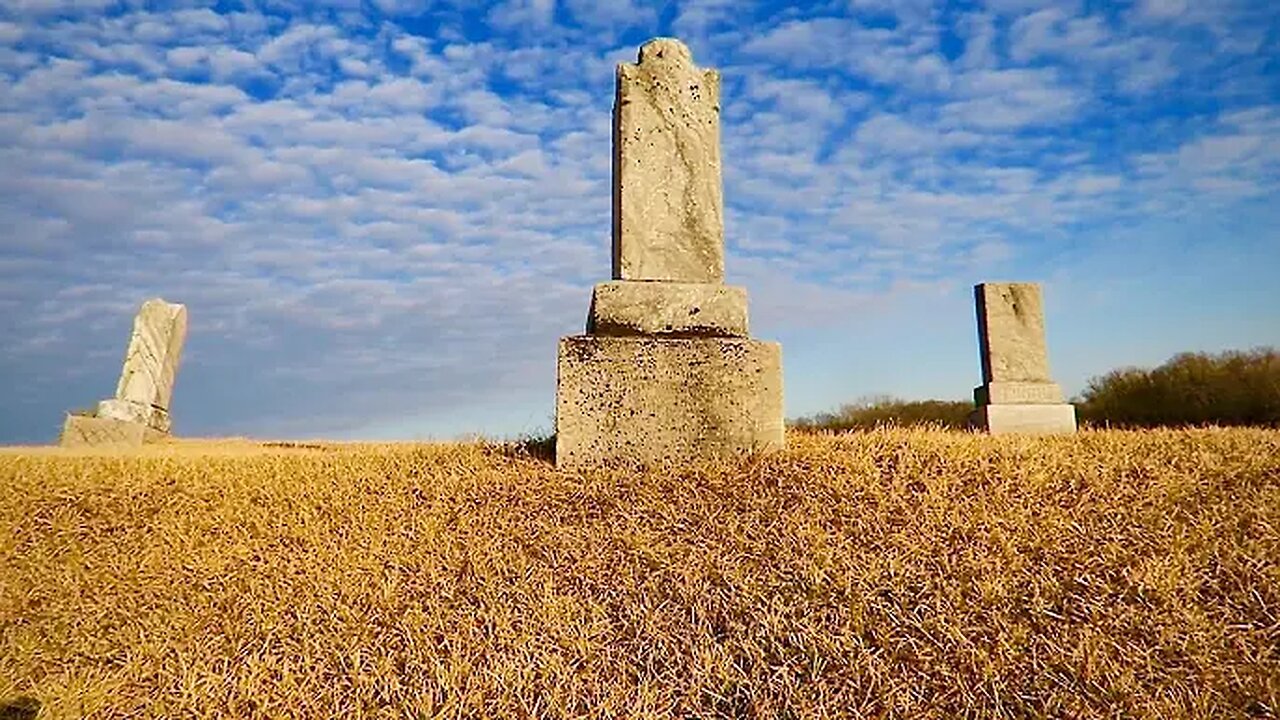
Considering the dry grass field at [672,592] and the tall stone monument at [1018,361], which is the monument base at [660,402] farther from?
the tall stone monument at [1018,361]

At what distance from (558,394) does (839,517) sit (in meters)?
2.02

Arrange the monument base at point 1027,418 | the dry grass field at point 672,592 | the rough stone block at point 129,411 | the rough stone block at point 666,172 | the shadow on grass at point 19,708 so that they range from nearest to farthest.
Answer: the dry grass field at point 672,592
the shadow on grass at point 19,708
the rough stone block at point 666,172
the monument base at point 1027,418
the rough stone block at point 129,411

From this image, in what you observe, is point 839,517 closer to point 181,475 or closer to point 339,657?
point 339,657

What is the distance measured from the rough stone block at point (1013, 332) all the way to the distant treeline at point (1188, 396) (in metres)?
1.40

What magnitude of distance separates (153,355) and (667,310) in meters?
11.0

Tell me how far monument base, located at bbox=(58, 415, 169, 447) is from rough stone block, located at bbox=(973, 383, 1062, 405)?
12260 mm

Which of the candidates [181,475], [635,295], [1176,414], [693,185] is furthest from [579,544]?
[1176,414]

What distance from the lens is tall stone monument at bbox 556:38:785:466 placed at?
5.52m

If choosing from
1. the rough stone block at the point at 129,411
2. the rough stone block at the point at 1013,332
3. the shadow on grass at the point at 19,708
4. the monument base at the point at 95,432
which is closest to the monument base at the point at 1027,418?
the rough stone block at the point at 1013,332

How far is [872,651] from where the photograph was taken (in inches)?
132

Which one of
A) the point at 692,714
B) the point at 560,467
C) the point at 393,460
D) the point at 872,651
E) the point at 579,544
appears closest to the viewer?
the point at 692,714

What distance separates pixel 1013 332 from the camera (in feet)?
40.3

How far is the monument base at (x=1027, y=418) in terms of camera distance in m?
11.9

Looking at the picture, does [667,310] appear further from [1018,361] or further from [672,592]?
[1018,361]
